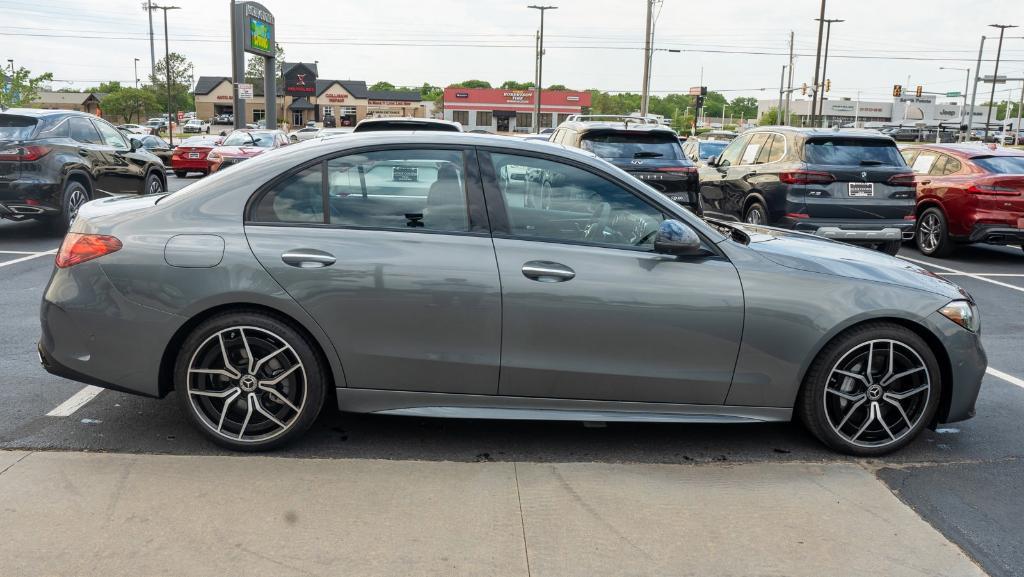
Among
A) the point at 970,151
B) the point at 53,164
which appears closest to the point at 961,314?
the point at 970,151

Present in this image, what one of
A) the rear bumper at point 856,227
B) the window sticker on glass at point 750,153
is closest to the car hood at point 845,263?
the rear bumper at point 856,227

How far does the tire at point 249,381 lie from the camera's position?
3.81 meters

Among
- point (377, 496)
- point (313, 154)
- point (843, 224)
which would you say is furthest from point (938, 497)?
point (843, 224)

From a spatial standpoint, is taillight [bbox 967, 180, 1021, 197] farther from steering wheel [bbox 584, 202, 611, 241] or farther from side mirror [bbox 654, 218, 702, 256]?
steering wheel [bbox 584, 202, 611, 241]

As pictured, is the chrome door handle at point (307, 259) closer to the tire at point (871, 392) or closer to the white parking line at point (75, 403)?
the white parking line at point (75, 403)

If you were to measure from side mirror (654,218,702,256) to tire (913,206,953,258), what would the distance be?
902 centimetres

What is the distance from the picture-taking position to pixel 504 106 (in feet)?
288

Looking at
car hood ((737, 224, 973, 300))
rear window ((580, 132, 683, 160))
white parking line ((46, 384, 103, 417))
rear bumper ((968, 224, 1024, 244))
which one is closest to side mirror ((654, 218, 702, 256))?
car hood ((737, 224, 973, 300))

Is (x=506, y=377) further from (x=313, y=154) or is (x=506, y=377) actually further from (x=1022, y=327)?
(x=1022, y=327)

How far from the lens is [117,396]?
472 cm

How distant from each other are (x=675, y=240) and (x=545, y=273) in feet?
2.04

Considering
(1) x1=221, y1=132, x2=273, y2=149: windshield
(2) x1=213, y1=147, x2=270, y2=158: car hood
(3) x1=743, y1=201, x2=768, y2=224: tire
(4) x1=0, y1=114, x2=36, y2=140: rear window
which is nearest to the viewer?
(4) x1=0, y1=114, x2=36, y2=140: rear window

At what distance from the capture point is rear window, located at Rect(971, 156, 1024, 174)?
10912 mm

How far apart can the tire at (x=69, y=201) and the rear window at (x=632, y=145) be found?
6.61m
